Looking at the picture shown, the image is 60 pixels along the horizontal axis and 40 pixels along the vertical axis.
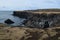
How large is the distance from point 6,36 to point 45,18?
2729 cm

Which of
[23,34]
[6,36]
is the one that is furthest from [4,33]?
[23,34]

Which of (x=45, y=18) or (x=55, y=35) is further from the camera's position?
(x=45, y=18)

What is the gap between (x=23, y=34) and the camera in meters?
12.2

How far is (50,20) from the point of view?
122 feet

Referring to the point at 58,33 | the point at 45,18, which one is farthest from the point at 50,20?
the point at 58,33

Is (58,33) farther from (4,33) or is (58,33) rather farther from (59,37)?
(4,33)

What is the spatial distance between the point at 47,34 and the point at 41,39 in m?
0.60

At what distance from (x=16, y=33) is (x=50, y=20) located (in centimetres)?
2512

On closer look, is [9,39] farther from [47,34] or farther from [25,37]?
[47,34]

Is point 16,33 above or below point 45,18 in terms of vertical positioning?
above

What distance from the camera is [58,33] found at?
40.5 feet

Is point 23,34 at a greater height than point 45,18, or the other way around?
point 23,34

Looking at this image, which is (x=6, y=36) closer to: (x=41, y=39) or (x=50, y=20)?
(x=41, y=39)

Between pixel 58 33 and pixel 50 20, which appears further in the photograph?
pixel 50 20
